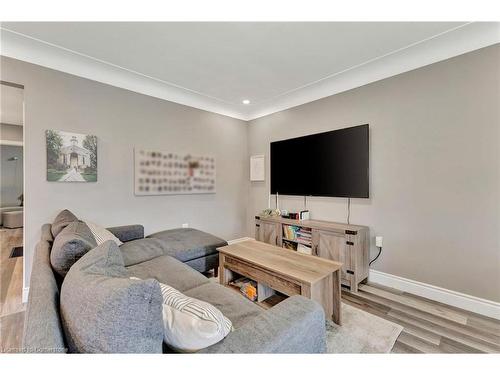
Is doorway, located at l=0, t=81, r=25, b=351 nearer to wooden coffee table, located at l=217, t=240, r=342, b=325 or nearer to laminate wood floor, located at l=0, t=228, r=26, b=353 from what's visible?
laminate wood floor, located at l=0, t=228, r=26, b=353

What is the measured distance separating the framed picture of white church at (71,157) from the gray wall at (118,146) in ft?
0.20

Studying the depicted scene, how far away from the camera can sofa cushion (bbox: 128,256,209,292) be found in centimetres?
166

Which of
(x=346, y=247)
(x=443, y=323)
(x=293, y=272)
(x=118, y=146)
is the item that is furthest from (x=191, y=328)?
(x=118, y=146)

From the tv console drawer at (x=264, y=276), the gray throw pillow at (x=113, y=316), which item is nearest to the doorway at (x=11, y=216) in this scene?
the gray throw pillow at (x=113, y=316)

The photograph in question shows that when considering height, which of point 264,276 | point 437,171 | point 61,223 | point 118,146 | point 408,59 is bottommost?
point 264,276

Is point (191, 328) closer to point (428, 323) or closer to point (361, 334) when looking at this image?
point (361, 334)

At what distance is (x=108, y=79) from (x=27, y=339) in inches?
111

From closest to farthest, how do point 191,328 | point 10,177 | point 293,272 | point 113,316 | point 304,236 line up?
1. point 113,316
2. point 191,328
3. point 293,272
4. point 304,236
5. point 10,177

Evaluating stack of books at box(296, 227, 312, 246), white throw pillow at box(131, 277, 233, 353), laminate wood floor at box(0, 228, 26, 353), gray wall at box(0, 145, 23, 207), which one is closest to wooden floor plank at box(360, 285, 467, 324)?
stack of books at box(296, 227, 312, 246)

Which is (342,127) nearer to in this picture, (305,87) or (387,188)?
(305,87)

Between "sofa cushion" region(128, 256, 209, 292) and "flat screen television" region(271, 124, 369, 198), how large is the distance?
6.39 ft

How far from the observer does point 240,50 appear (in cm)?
221

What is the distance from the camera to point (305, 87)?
10.0 feet

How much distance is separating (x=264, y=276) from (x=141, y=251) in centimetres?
125
